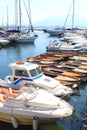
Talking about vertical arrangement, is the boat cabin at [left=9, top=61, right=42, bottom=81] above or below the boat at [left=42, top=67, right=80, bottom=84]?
above

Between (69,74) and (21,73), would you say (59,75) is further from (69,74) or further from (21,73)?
(21,73)

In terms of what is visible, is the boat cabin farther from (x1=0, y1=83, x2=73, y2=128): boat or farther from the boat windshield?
(x1=0, y1=83, x2=73, y2=128): boat

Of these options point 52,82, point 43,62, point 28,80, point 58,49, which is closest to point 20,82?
point 28,80

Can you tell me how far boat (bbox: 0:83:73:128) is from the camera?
16.3 meters

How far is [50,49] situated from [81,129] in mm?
31189

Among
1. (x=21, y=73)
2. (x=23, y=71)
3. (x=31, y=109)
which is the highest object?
(x=23, y=71)

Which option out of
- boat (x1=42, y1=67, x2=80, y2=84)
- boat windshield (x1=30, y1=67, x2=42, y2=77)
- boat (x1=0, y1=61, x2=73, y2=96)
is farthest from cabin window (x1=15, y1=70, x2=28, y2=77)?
boat (x1=42, y1=67, x2=80, y2=84)

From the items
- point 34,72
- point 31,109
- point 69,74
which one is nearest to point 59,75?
point 69,74

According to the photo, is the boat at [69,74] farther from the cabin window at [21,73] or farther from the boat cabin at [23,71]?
the cabin window at [21,73]

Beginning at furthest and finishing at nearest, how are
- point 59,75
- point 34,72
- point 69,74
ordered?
point 69,74
point 59,75
point 34,72

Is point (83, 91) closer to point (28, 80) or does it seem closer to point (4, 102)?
point (28, 80)

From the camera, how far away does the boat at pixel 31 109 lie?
53.4 ft

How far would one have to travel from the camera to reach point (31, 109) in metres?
16.5

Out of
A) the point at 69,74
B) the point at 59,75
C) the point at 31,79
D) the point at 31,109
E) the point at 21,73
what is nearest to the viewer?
the point at 31,109
